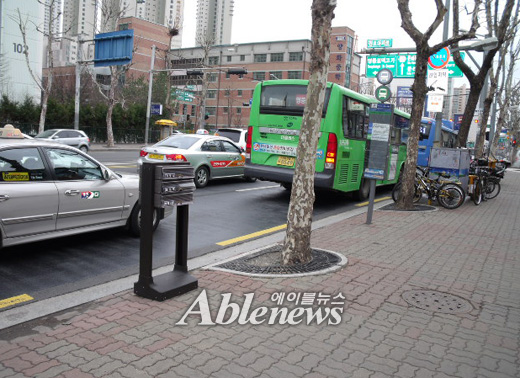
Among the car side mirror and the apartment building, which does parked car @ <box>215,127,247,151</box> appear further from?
the apartment building

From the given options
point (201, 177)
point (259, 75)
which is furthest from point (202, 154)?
point (259, 75)

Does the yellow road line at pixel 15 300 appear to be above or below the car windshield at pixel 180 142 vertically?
below

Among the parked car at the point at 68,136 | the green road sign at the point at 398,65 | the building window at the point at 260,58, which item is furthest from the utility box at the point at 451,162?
the building window at the point at 260,58

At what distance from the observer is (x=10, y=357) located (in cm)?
349

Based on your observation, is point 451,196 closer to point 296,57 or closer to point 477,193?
point 477,193

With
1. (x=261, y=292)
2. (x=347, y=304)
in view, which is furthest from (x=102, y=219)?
(x=347, y=304)

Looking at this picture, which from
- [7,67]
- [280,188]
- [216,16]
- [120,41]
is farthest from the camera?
[216,16]

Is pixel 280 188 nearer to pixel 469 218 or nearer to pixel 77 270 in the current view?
pixel 469 218

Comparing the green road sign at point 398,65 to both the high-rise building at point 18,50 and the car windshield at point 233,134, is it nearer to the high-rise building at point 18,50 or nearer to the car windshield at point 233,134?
the car windshield at point 233,134

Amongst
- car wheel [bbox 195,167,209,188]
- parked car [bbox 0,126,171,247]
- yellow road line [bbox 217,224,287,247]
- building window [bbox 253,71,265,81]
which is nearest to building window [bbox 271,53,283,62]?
building window [bbox 253,71,265,81]

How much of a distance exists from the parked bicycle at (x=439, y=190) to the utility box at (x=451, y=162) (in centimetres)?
23

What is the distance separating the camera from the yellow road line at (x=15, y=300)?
4559 mm

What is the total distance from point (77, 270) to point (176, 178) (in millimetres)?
2051

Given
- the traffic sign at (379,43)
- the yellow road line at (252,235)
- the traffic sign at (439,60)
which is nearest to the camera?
the yellow road line at (252,235)
